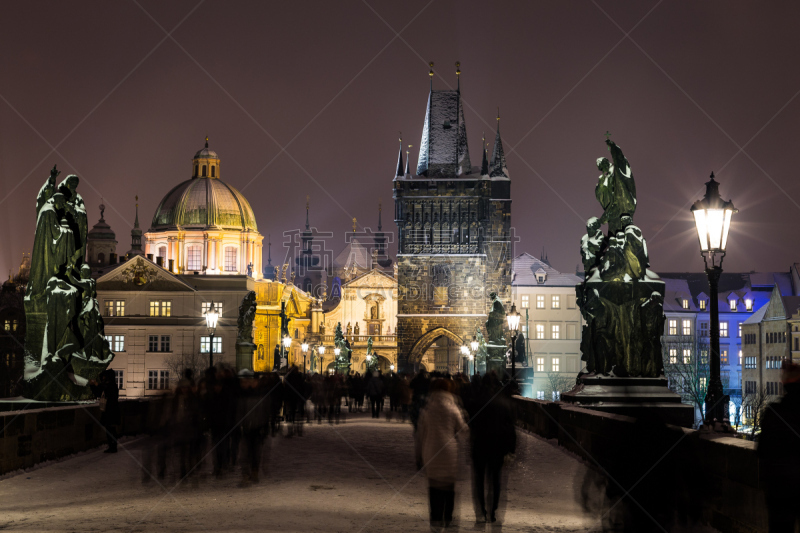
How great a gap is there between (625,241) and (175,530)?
899 cm

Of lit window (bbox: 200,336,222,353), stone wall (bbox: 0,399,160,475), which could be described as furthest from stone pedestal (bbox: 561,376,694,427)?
lit window (bbox: 200,336,222,353)

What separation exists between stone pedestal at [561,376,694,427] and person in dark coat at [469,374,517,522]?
4.73 metres

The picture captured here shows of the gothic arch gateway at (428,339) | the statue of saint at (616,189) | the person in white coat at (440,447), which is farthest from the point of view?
the gothic arch gateway at (428,339)

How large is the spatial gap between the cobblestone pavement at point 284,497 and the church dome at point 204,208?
80.2 meters

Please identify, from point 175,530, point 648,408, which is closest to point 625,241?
point 648,408

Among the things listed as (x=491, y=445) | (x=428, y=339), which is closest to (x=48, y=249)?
(x=491, y=445)

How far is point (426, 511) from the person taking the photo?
10578 millimetres

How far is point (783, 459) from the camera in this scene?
684 cm

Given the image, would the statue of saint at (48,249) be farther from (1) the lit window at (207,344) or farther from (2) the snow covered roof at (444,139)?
(2) the snow covered roof at (444,139)

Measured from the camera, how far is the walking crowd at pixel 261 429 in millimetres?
9117

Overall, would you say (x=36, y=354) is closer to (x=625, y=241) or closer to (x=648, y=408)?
(x=625, y=241)

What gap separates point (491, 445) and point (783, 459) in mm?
3728

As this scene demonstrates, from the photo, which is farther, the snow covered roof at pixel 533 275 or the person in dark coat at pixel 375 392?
the snow covered roof at pixel 533 275

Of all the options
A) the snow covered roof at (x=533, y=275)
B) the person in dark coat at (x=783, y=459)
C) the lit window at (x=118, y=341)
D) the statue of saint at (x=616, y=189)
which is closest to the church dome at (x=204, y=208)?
the lit window at (x=118, y=341)
